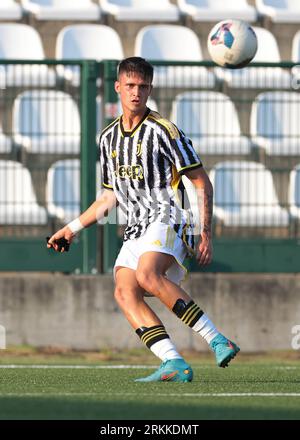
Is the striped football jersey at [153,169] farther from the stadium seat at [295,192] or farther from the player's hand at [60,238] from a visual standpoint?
the stadium seat at [295,192]

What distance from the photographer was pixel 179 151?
8.05 metres

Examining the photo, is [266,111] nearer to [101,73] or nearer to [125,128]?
[101,73]

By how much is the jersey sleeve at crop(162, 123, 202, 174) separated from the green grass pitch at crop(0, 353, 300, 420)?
137cm

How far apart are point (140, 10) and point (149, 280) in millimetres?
8593

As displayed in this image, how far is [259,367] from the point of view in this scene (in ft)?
33.8

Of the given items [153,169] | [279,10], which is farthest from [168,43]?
[153,169]

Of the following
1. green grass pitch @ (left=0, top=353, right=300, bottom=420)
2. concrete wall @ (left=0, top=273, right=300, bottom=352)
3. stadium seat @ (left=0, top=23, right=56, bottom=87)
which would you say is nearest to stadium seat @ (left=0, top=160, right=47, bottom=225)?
concrete wall @ (left=0, top=273, right=300, bottom=352)

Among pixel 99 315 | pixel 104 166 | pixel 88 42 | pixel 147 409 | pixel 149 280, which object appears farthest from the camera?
pixel 88 42

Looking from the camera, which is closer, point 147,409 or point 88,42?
point 147,409

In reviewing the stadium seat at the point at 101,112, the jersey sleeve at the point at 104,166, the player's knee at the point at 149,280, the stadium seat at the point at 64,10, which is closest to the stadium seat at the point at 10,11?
the stadium seat at the point at 64,10

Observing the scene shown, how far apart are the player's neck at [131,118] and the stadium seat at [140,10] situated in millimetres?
7891

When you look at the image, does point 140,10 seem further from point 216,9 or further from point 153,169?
point 153,169

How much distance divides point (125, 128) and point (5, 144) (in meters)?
4.66

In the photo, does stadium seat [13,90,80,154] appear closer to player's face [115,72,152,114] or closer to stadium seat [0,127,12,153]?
stadium seat [0,127,12,153]
